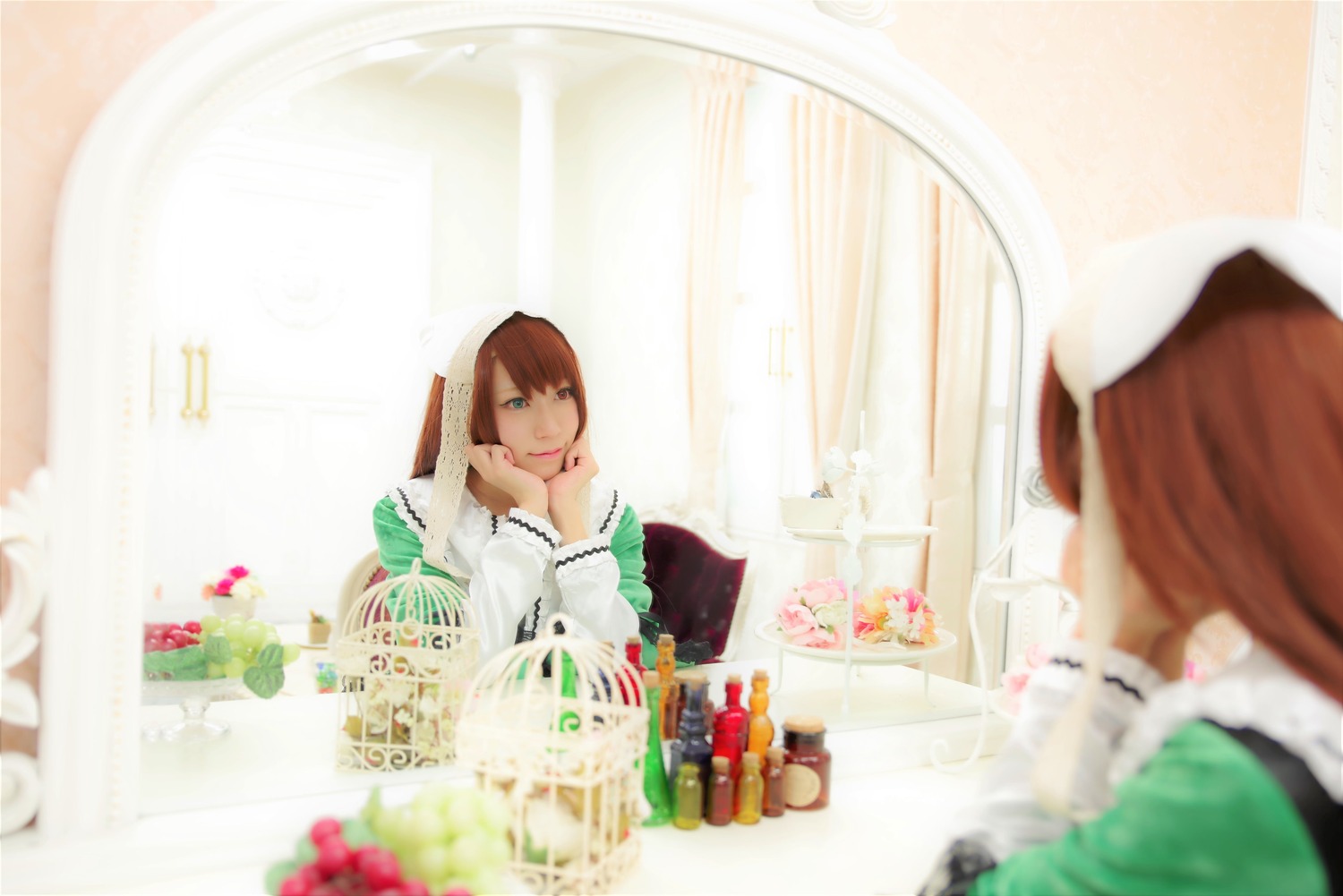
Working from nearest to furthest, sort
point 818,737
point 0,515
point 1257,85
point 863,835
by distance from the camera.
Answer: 1. point 0,515
2. point 863,835
3. point 818,737
4. point 1257,85

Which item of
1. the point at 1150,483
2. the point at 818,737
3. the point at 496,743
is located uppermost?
the point at 1150,483

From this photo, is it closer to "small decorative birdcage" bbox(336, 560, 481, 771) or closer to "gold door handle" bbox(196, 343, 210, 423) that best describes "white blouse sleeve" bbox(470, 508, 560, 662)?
"small decorative birdcage" bbox(336, 560, 481, 771)

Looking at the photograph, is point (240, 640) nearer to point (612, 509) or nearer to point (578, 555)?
point (578, 555)

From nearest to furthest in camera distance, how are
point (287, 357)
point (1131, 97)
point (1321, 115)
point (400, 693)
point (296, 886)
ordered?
1. point (296, 886)
2. point (400, 693)
3. point (287, 357)
4. point (1131, 97)
5. point (1321, 115)

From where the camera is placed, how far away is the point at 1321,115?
7.42 feet

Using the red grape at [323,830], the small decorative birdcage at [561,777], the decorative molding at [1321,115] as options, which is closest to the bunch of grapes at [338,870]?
the red grape at [323,830]

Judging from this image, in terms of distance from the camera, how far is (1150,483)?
2.56ft

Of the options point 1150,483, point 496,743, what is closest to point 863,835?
point 496,743

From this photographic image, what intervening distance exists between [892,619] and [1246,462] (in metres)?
1.21

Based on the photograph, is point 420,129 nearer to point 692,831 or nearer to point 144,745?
point 144,745

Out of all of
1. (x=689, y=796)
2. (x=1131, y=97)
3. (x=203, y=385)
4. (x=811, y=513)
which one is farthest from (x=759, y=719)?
(x=1131, y=97)

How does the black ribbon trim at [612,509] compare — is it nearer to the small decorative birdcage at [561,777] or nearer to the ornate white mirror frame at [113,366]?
the small decorative birdcage at [561,777]

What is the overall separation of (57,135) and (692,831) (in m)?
1.27

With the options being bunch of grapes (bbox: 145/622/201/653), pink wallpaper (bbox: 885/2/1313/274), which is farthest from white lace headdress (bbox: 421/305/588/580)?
pink wallpaper (bbox: 885/2/1313/274)
